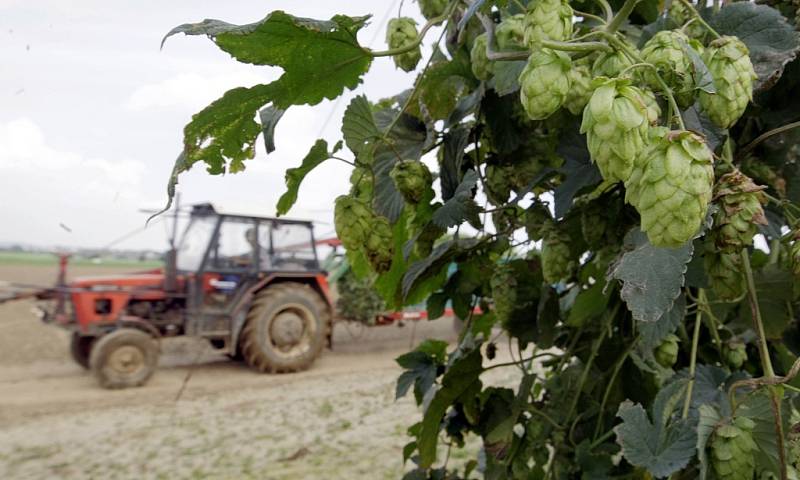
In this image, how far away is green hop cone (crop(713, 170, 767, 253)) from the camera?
A: 0.48 m

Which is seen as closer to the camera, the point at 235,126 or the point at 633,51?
the point at 633,51

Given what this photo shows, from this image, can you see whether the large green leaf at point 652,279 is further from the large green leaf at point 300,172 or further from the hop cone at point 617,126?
the large green leaf at point 300,172

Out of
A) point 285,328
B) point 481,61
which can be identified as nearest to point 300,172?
point 481,61

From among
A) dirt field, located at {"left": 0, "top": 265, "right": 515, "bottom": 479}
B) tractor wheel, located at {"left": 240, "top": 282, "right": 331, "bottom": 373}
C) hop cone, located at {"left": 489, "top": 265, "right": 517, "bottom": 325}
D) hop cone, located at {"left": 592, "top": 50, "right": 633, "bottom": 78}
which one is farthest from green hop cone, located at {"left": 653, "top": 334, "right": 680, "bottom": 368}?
tractor wheel, located at {"left": 240, "top": 282, "right": 331, "bottom": 373}

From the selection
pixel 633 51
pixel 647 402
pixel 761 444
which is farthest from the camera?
pixel 647 402

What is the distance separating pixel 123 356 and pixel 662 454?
5253 millimetres

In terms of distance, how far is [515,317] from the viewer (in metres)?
0.99

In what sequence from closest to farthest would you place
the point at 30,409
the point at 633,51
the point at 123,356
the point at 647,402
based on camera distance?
the point at 633,51, the point at 647,402, the point at 30,409, the point at 123,356

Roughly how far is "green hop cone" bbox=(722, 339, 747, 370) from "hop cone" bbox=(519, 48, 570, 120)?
1.97 feet

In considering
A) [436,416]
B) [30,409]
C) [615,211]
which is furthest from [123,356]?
[615,211]

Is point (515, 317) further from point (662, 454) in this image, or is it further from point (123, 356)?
point (123, 356)

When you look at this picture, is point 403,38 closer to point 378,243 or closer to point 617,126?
point 378,243

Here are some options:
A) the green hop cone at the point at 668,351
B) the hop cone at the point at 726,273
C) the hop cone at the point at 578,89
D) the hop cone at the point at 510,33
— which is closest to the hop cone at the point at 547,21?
the hop cone at the point at 578,89

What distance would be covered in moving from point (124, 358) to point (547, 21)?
537 cm
